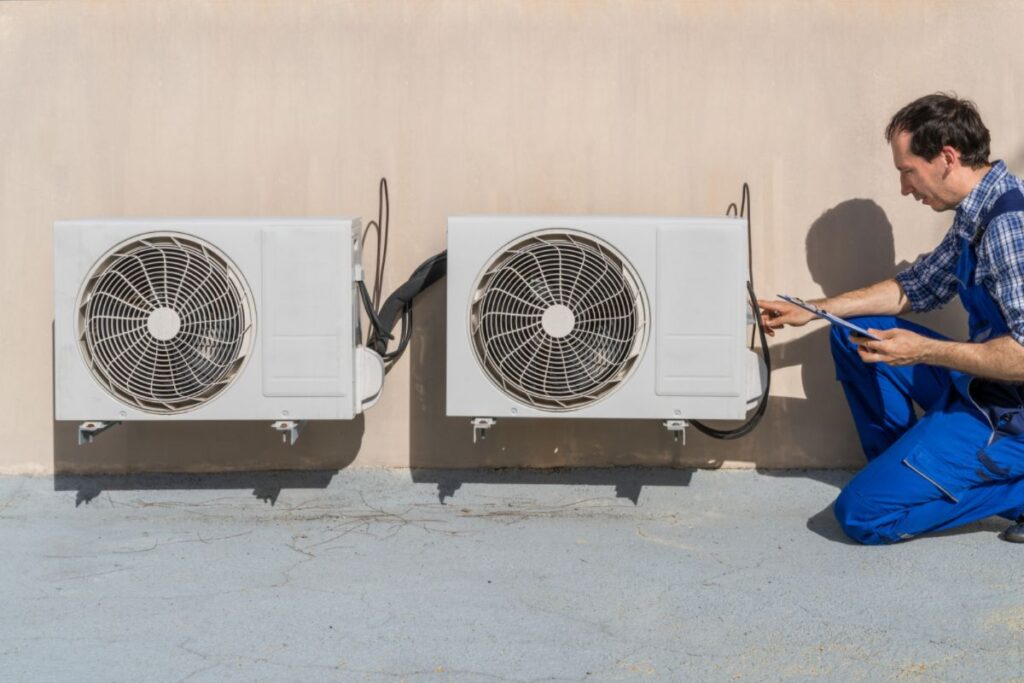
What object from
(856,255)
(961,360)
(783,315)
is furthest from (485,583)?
(856,255)

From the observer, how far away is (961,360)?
113 inches

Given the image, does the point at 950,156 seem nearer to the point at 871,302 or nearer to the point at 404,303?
the point at 871,302

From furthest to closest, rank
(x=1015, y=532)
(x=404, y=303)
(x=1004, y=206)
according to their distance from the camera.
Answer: (x=404, y=303) < (x=1015, y=532) < (x=1004, y=206)

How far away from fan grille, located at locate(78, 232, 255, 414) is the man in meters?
1.63

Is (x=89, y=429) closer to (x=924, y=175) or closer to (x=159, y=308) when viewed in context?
(x=159, y=308)

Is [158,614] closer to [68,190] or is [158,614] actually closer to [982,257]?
[68,190]

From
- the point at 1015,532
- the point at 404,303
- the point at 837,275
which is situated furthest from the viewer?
the point at 837,275

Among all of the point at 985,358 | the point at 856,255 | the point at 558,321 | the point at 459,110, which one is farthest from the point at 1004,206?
the point at 459,110

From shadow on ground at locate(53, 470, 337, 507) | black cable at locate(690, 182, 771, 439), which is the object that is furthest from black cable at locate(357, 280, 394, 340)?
black cable at locate(690, 182, 771, 439)

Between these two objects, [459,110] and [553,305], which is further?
[459,110]

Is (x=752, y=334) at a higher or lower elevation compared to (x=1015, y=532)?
higher

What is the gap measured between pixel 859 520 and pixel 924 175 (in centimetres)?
91

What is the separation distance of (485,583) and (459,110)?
1.39 m

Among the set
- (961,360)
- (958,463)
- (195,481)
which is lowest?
(195,481)
